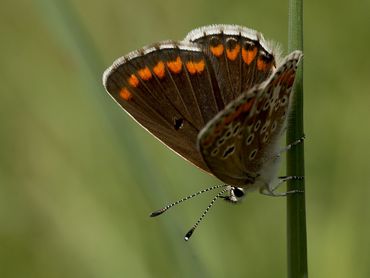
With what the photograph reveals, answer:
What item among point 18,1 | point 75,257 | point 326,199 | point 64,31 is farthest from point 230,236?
point 18,1

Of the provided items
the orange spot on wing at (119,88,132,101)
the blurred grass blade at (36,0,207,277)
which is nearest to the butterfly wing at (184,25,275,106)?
the orange spot on wing at (119,88,132,101)

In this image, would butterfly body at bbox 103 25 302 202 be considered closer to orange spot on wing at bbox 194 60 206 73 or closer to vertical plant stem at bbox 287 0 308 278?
orange spot on wing at bbox 194 60 206 73

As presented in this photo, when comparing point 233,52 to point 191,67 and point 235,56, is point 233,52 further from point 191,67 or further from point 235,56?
point 191,67

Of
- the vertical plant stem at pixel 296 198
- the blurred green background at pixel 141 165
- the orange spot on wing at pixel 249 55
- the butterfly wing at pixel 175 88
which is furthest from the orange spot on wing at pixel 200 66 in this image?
the vertical plant stem at pixel 296 198

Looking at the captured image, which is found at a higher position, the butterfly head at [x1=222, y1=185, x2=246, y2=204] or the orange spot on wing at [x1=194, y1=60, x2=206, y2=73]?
the orange spot on wing at [x1=194, y1=60, x2=206, y2=73]

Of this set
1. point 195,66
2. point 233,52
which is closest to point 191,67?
point 195,66

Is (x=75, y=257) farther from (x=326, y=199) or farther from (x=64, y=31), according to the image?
(x=64, y=31)
